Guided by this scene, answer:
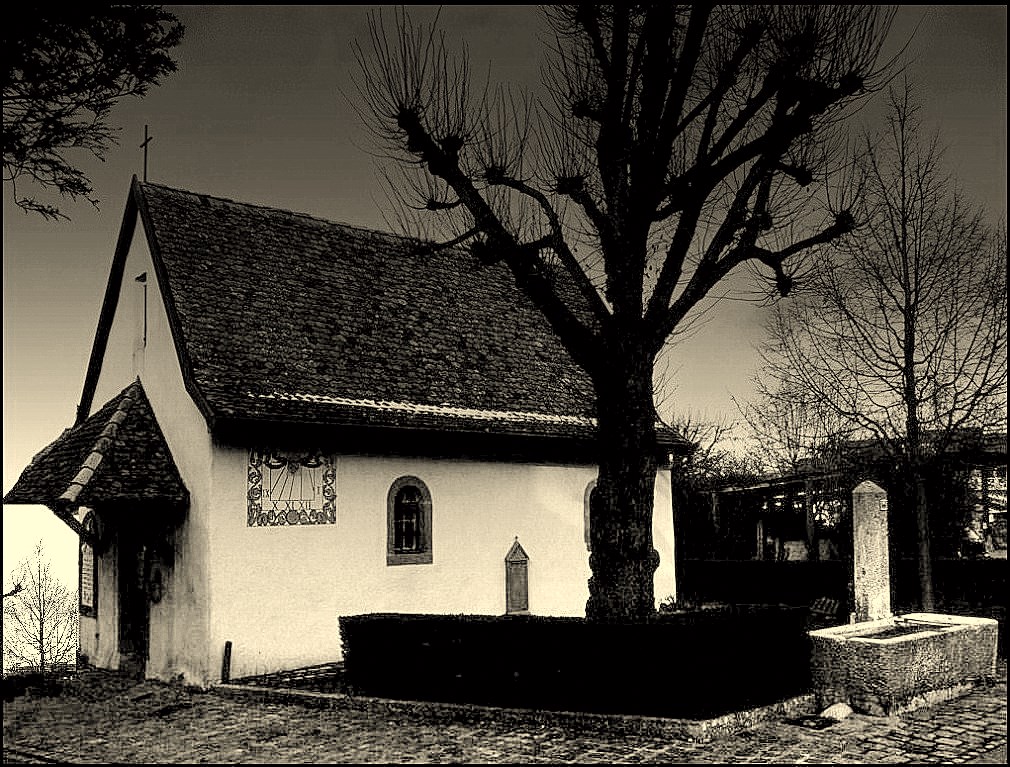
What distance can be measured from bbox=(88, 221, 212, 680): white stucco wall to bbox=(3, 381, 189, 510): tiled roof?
21 centimetres

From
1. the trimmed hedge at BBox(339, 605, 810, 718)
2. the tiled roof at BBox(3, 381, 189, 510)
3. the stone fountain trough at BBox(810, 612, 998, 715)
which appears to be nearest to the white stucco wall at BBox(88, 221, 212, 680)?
the tiled roof at BBox(3, 381, 189, 510)

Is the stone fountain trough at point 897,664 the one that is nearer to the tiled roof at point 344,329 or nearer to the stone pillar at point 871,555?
the stone pillar at point 871,555

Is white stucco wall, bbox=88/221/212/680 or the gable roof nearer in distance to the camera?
white stucco wall, bbox=88/221/212/680

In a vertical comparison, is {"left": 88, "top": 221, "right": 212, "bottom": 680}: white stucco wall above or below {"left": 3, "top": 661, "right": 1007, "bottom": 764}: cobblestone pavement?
above

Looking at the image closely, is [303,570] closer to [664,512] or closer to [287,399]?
[287,399]

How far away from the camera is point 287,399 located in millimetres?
15891

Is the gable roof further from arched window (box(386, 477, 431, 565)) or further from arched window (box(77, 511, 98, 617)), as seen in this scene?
arched window (box(77, 511, 98, 617))

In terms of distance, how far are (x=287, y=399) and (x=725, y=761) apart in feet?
29.1

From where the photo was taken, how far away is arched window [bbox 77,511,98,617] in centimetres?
1764

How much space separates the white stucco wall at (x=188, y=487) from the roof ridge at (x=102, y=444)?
0.90ft

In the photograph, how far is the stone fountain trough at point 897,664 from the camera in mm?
12039

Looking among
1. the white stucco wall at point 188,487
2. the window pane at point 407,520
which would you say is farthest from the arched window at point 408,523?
the white stucco wall at point 188,487

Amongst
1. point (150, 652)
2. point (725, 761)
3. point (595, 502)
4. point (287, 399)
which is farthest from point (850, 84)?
point (150, 652)

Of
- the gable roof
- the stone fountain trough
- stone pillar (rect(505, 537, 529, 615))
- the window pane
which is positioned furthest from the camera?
stone pillar (rect(505, 537, 529, 615))
